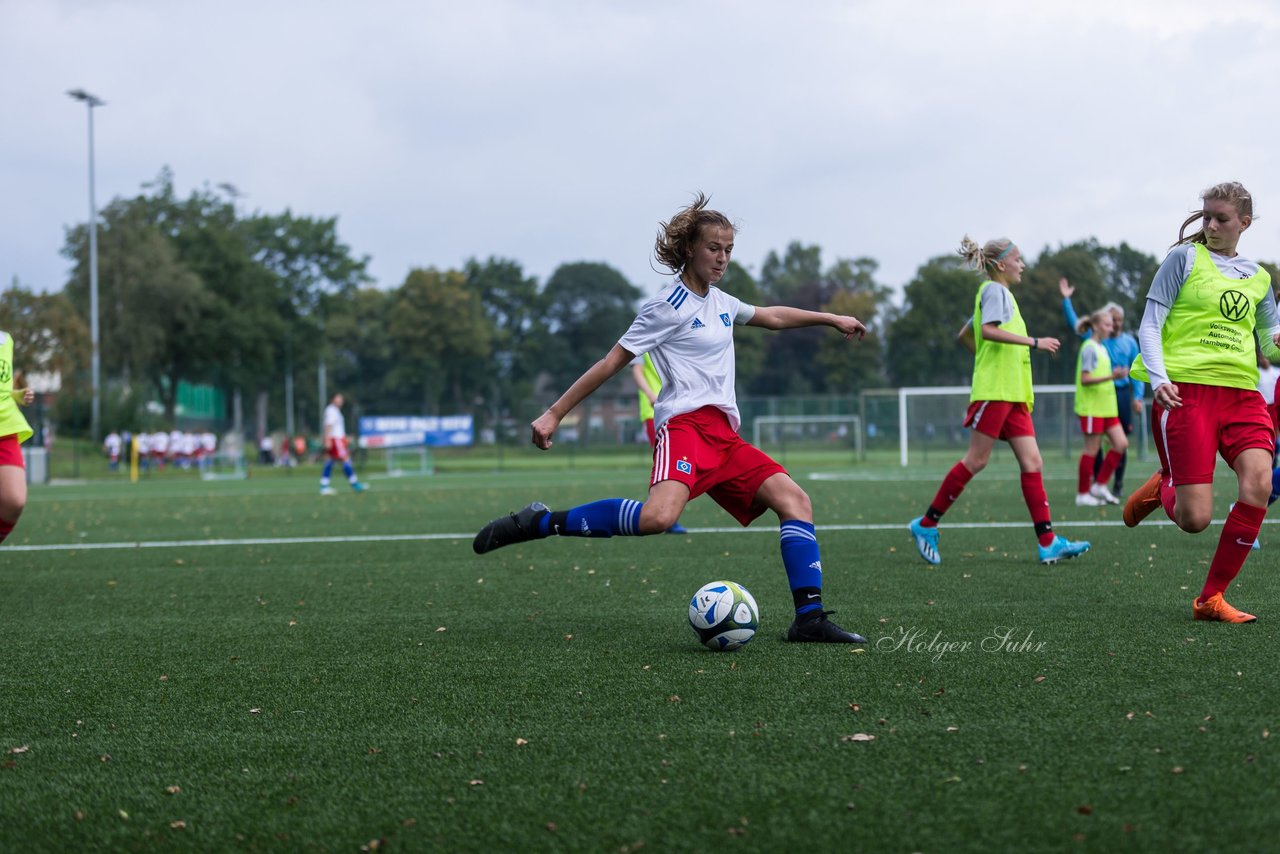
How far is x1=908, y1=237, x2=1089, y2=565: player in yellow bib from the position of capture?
7965 mm

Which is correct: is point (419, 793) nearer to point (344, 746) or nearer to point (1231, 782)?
point (344, 746)

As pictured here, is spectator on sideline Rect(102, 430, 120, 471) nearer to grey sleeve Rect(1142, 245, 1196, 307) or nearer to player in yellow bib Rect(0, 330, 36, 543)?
player in yellow bib Rect(0, 330, 36, 543)

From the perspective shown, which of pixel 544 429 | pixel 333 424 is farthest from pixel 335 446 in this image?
pixel 544 429

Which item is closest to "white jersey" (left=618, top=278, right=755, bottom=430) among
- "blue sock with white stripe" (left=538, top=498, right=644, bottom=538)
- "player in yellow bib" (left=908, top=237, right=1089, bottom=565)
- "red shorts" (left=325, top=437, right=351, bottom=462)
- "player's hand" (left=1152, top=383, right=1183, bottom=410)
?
"blue sock with white stripe" (left=538, top=498, right=644, bottom=538)

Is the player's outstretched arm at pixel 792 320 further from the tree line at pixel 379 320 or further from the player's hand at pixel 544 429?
the tree line at pixel 379 320

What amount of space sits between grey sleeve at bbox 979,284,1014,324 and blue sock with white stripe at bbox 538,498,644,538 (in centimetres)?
353

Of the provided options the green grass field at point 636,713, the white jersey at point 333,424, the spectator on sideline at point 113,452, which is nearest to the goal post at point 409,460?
the spectator on sideline at point 113,452

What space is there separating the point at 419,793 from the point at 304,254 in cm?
7321

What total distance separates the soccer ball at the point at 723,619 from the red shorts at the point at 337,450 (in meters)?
18.0

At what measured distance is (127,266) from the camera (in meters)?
57.8

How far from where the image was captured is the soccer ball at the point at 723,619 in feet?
16.6

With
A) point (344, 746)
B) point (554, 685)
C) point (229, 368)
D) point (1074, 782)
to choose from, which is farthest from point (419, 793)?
point (229, 368)

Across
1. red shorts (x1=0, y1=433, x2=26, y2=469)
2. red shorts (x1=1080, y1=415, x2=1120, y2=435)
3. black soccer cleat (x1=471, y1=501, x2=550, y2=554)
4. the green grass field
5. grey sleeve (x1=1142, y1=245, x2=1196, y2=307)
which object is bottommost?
the green grass field

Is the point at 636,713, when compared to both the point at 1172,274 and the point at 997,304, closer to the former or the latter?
the point at 1172,274
